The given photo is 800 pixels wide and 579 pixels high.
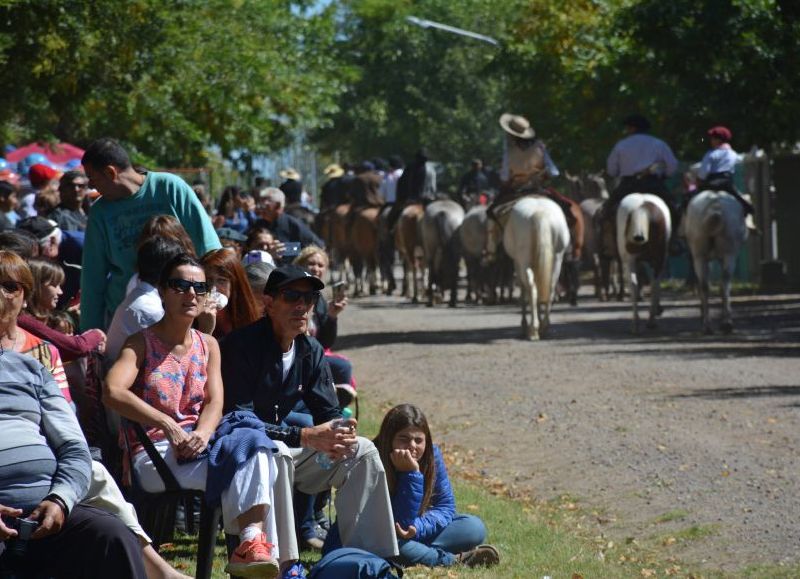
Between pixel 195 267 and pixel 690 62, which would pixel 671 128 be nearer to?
pixel 690 62

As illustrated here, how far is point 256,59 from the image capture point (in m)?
23.4

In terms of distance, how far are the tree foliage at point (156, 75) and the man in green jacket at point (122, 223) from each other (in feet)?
20.9

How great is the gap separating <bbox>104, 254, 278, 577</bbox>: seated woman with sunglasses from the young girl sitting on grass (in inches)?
48.6

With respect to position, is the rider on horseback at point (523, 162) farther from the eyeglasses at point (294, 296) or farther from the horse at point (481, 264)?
the eyeglasses at point (294, 296)

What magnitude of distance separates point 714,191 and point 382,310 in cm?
853

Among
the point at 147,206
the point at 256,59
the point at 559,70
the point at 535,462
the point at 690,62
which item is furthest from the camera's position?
the point at 559,70

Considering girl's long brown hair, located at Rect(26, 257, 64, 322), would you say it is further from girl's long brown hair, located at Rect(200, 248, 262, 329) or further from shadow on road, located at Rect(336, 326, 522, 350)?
shadow on road, located at Rect(336, 326, 522, 350)

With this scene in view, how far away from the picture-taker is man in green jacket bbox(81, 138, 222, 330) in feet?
31.7

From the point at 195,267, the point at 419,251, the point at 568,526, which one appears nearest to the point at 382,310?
the point at 419,251

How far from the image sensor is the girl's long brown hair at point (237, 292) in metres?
8.98

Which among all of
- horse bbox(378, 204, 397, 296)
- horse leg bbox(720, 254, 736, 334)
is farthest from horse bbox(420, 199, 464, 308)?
horse leg bbox(720, 254, 736, 334)

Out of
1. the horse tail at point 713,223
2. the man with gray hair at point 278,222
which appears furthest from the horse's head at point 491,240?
the man with gray hair at point 278,222

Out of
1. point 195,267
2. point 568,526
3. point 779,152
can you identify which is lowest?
point 568,526

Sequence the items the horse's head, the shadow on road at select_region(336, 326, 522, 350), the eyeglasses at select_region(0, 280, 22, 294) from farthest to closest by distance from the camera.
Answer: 1. the horse's head
2. the shadow on road at select_region(336, 326, 522, 350)
3. the eyeglasses at select_region(0, 280, 22, 294)
